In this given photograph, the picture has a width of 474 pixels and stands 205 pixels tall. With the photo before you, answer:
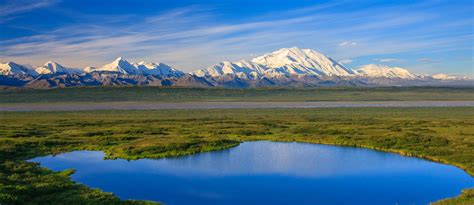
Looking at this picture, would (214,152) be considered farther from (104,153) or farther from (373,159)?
(373,159)

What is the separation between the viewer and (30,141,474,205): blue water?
1221 inches

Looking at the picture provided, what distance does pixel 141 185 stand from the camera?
112 ft

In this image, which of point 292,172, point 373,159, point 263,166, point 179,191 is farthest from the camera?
point 373,159

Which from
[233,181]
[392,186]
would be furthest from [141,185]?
[392,186]

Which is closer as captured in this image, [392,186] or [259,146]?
[392,186]

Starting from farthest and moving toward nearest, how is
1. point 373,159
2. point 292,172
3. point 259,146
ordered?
point 259,146, point 373,159, point 292,172

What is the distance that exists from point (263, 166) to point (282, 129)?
1227 inches

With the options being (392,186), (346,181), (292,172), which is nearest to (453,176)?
(392,186)

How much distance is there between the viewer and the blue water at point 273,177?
1221 inches

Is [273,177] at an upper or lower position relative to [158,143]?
lower

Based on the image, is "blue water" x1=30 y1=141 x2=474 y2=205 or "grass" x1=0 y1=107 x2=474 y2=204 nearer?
"grass" x1=0 y1=107 x2=474 y2=204

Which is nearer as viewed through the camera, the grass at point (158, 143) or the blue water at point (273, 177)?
the grass at point (158, 143)

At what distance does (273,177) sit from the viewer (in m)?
37.0

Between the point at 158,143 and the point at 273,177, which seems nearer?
the point at 273,177
